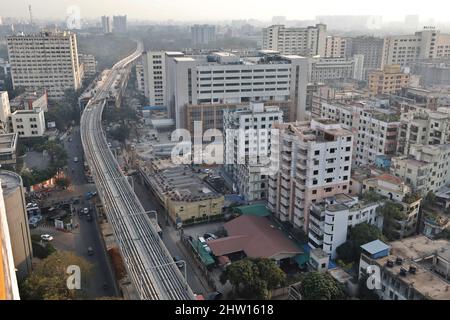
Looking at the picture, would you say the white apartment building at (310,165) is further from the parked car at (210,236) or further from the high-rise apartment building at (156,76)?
the high-rise apartment building at (156,76)

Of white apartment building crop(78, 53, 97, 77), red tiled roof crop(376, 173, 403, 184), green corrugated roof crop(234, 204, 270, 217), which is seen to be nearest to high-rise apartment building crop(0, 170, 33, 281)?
green corrugated roof crop(234, 204, 270, 217)

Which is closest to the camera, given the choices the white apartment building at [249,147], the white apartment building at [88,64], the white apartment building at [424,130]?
the white apartment building at [249,147]

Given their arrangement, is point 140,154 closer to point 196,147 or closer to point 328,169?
point 196,147

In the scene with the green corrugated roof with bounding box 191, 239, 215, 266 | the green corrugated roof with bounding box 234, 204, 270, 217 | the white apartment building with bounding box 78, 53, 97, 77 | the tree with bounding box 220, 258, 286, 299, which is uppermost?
the white apartment building with bounding box 78, 53, 97, 77

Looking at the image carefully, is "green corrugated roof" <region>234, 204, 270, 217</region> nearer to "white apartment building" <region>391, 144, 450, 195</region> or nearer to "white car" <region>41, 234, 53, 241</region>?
"white apartment building" <region>391, 144, 450, 195</region>

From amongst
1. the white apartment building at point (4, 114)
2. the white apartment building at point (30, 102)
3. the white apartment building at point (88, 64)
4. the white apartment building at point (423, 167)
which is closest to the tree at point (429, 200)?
the white apartment building at point (423, 167)
